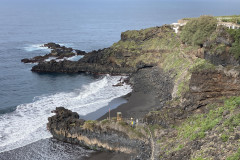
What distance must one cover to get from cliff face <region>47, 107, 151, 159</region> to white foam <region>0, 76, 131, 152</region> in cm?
352

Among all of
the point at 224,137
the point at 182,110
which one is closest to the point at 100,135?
the point at 182,110

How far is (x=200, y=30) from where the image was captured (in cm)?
6562

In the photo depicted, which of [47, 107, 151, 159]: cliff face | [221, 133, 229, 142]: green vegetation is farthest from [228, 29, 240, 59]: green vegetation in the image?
[221, 133, 229, 142]: green vegetation

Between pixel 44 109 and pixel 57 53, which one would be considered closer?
pixel 44 109

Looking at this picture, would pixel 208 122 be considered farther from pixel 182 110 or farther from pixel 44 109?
pixel 44 109

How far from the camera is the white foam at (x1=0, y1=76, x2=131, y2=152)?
4678 centimetres

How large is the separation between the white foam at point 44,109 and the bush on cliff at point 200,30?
19.1 m

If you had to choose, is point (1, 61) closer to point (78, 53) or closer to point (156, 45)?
point (78, 53)

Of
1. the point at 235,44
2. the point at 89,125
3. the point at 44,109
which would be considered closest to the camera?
the point at 89,125

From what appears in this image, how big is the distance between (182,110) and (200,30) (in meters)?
29.3

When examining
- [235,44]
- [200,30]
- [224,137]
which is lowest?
[224,137]

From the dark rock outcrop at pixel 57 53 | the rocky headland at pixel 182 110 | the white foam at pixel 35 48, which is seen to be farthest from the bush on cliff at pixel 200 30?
the white foam at pixel 35 48

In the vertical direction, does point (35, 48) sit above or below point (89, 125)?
above

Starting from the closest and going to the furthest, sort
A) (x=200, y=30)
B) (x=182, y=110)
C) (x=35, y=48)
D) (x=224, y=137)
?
(x=224, y=137) → (x=182, y=110) → (x=200, y=30) → (x=35, y=48)
